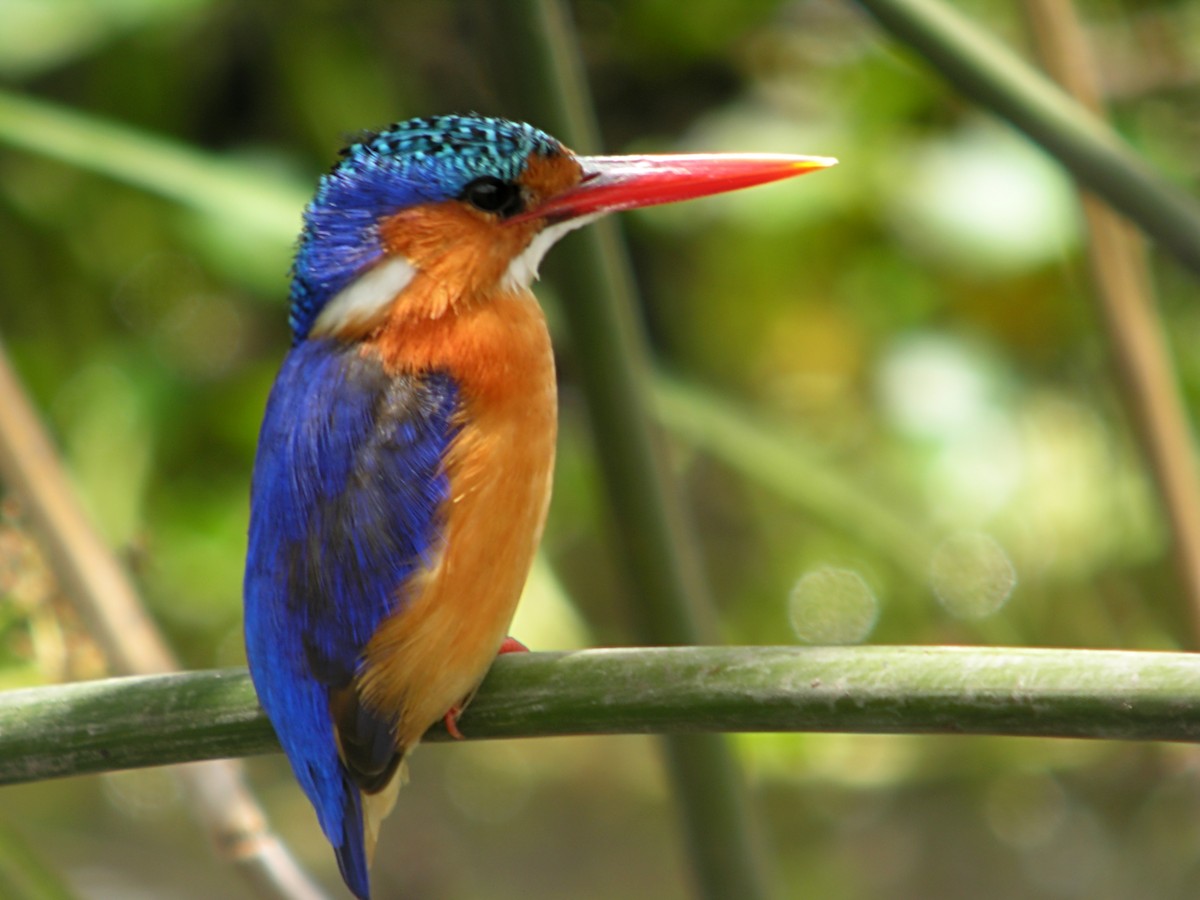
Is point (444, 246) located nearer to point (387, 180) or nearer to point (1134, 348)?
point (387, 180)

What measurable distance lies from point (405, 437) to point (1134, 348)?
706mm

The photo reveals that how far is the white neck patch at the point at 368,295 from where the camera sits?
1241 mm

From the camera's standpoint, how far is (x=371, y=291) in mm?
1245

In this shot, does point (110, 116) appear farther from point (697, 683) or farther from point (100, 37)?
point (697, 683)

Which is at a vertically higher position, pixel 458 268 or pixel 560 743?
pixel 458 268

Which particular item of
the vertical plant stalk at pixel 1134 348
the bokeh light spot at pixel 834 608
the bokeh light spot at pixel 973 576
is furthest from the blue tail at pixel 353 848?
the bokeh light spot at pixel 834 608

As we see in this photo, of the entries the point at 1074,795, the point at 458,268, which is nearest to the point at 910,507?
the point at 1074,795

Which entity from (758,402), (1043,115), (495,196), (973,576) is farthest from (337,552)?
(758,402)

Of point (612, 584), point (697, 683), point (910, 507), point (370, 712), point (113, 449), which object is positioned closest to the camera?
point (697, 683)

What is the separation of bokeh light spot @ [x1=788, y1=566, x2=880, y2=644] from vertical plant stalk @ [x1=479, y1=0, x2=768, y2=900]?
1.55 metres

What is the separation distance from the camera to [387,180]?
124 cm

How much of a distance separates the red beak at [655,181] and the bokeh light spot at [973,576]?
4.32 feet

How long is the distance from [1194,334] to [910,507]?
724 mm

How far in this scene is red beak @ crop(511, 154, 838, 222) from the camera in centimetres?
122
